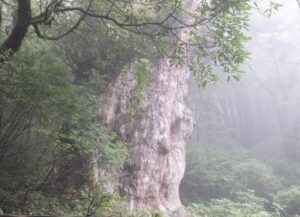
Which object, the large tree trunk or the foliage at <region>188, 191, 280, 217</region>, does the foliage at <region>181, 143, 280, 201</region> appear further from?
the large tree trunk

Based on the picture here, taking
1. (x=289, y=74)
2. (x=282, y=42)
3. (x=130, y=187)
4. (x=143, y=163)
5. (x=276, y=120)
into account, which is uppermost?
(x=282, y=42)

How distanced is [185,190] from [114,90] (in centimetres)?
838

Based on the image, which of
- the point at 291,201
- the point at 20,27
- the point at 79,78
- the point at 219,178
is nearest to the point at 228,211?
the point at 291,201

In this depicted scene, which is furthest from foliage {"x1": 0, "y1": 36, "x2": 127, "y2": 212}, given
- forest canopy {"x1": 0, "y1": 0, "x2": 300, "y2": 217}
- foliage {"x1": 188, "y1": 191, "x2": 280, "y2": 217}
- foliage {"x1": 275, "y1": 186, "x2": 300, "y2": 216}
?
foliage {"x1": 275, "y1": 186, "x2": 300, "y2": 216}

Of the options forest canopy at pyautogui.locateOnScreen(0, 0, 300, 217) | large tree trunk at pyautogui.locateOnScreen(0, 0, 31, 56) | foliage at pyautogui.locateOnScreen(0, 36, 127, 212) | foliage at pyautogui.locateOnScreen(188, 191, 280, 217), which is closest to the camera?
foliage at pyautogui.locateOnScreen(0, 36, 127, 212)

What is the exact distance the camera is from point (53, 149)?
5.48 meters

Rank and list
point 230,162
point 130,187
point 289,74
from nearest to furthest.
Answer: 1. point 130,187
2. point 230,162
3. point 289,74

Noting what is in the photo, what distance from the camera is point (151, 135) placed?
28.3 ft

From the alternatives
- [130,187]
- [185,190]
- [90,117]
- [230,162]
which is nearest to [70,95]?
[90,117]

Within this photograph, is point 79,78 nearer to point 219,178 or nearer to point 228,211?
point 228,211

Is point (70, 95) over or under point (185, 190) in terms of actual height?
over

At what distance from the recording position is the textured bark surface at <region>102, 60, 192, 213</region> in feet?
26.1

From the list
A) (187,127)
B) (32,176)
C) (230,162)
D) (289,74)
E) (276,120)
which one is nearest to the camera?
(32,176)

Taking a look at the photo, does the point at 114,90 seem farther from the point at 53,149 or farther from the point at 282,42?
the point at 282,42
